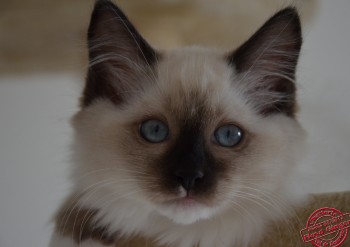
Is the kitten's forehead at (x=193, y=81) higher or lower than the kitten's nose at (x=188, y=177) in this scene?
higher

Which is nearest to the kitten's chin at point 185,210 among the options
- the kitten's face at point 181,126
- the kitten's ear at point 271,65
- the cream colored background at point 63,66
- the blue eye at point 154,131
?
the kitten's face at point 181,126

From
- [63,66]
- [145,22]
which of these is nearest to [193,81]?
[145,22]

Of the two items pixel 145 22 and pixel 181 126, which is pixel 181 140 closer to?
pixel 181 126

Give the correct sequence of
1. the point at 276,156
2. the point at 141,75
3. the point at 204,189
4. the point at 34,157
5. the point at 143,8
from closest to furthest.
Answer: the point at 204,189 < the point at 276,156 < the point at 141,75 < the point at 143,8 < the point at 34,157

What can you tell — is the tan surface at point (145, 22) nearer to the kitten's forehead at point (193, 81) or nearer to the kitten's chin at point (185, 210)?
the kitten's forehead at point (193, 81)

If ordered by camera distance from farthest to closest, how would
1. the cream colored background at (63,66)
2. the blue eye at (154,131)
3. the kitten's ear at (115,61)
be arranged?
1. the cream colored background at (63,66)
2. the kitten's ear at (115,61)
3. the blue eye at (154,131)

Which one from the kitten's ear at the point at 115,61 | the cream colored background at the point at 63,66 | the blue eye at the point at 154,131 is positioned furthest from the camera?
the cream colored background at the point at 63,66

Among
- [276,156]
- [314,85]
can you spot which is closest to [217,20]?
[314,85]

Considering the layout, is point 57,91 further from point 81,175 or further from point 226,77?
point 226,77
